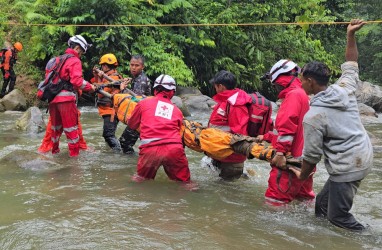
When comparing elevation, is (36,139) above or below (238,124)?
below

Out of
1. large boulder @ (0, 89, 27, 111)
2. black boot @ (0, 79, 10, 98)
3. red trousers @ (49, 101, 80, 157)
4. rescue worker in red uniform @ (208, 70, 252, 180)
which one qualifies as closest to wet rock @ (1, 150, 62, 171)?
red trousers @ (49, 101, 80, 157)

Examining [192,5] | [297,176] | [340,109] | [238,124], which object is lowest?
[297,176]

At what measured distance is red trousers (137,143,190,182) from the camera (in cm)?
550

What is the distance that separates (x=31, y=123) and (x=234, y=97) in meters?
6.39

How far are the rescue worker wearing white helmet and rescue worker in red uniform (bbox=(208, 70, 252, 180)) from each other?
52cm

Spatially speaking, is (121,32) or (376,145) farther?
(121,32)

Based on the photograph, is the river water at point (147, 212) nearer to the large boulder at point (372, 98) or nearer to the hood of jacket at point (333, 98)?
the hood of jacket at point (333, 98)

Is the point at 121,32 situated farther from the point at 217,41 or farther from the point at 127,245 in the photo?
the point at 127,245

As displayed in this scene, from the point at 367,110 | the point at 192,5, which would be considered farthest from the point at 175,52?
the point at 367,110

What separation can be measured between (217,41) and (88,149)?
11101 mm

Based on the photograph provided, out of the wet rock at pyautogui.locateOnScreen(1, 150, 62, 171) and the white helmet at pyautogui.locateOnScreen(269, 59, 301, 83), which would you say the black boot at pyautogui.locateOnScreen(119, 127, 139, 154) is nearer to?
the wet rock at pyautogui.locateOnScreen(1, 150, 62, 171)

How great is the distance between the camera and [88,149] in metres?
8.06

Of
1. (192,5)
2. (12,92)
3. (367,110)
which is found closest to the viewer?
(12,92)

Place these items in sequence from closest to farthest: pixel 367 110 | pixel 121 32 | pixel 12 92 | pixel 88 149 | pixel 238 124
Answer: pixel 238 124 < pixel 88 149 < pixel 12 92 < pixel 121 32 < pixel 367 110
